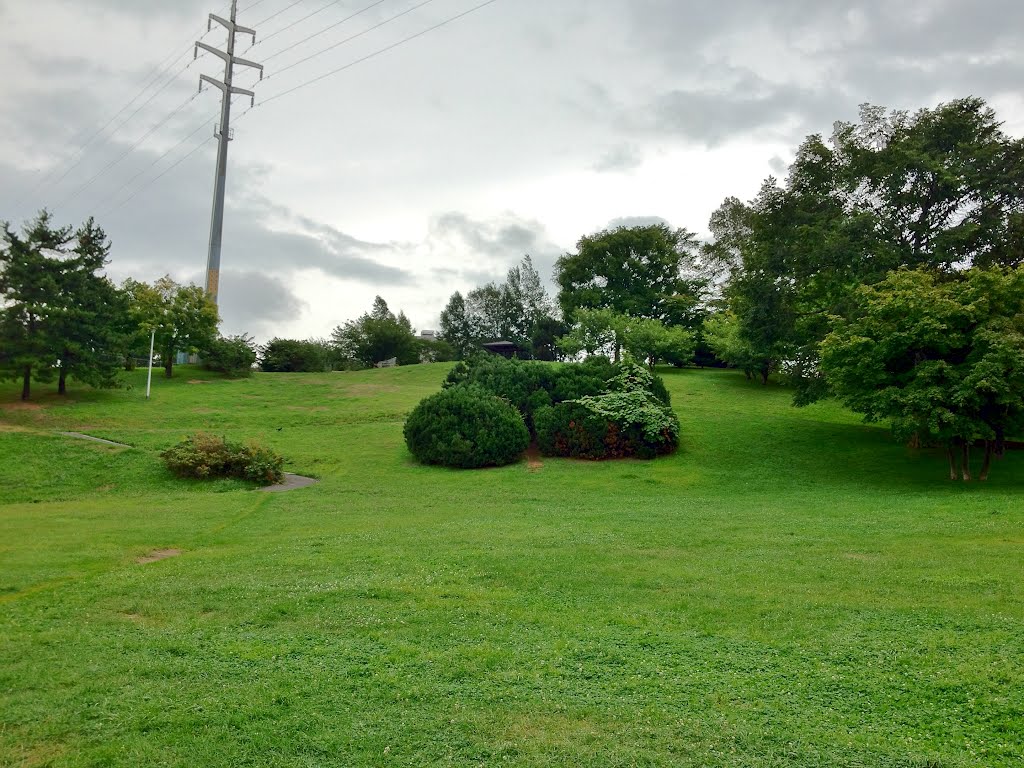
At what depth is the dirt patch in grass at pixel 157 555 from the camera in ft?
37.6

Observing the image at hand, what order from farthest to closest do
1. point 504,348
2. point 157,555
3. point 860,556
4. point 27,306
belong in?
1. point 504,348
2. point 27,306
3. point 157,555
4. point 860,556

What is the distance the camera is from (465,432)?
24.7 metres

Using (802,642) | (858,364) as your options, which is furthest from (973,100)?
(802,642)

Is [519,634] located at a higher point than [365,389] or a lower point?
lower

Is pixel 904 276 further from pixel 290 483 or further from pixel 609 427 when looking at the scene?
pixel 290 483

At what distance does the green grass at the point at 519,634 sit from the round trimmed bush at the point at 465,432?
6.61 m

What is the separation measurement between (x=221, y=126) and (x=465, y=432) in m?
44.5

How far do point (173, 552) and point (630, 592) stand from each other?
325 inches

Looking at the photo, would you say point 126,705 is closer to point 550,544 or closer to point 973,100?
point 550,544

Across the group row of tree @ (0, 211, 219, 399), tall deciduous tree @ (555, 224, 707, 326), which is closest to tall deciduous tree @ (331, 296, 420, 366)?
tall deciduous tree @ (555, 224, 707, 326)

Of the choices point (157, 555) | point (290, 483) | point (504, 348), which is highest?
point (504, 348)

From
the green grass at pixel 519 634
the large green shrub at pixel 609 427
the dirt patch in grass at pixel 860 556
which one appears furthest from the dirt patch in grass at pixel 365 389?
the dirt patch in grass at pixel 860 556

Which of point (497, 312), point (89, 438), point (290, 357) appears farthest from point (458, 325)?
point (89, 438)

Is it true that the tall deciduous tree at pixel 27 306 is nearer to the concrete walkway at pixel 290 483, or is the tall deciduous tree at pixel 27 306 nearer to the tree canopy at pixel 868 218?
the concrete walkway at pixel 290 483
